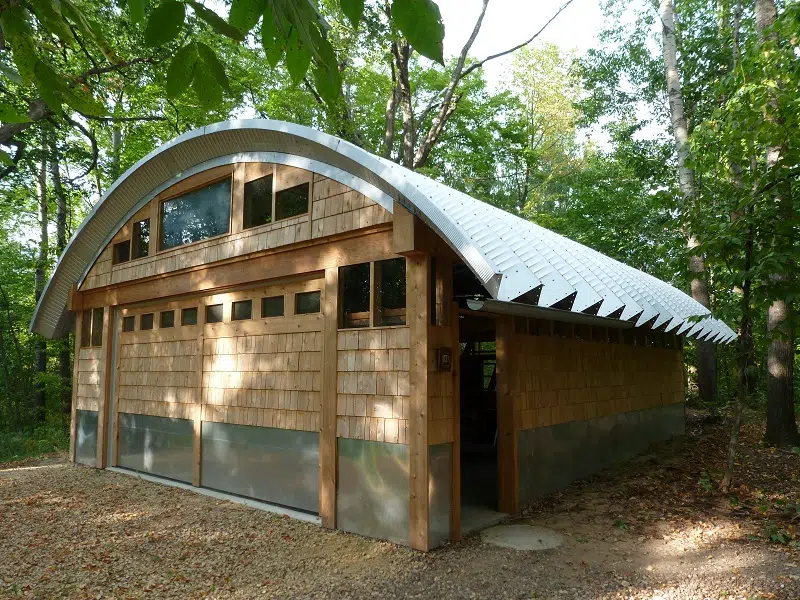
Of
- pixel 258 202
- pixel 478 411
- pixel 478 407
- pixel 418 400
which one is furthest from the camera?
pixel 478 407

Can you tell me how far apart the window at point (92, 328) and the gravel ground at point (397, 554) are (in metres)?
3.16

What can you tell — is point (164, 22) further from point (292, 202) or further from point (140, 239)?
point (140, 239)

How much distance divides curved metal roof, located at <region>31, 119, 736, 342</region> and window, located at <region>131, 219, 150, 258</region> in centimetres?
31

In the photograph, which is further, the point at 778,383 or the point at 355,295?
the point at 778,383

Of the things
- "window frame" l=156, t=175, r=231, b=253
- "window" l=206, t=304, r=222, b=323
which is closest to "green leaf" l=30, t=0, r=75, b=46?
"window frame" l=156, t=175, r=231, b=253

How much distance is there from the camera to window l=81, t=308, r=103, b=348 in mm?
9703

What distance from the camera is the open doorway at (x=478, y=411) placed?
24.9ft

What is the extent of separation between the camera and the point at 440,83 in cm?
1959

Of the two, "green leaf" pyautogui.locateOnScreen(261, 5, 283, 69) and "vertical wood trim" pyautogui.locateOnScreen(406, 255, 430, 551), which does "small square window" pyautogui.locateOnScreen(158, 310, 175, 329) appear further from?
"green leaf" pyautogui.locateOnScreen(261, 5, 283, 69)

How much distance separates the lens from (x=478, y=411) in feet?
34.1

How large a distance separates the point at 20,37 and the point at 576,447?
7112 mm

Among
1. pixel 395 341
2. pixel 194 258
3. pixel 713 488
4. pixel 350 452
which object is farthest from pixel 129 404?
pixel 713 488

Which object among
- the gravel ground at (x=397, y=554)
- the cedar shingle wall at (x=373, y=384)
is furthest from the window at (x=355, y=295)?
the gravel ground at (x=397, y=554)

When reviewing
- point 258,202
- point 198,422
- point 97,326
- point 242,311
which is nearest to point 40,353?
point 97,326
